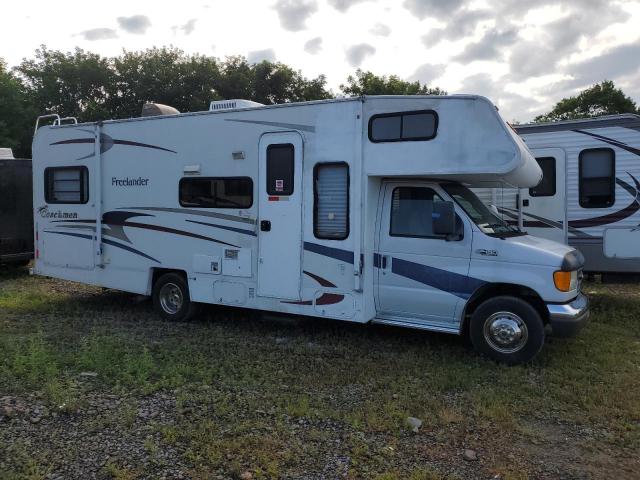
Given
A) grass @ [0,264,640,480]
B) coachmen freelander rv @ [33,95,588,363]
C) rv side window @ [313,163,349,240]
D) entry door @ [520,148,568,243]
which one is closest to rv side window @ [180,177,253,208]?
coachmen freelander rv @ [33,95,588,363]

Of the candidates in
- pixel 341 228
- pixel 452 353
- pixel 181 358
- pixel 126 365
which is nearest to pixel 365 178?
pixel 341 228

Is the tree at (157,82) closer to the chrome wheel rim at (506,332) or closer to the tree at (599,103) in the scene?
the tree at (599,103)

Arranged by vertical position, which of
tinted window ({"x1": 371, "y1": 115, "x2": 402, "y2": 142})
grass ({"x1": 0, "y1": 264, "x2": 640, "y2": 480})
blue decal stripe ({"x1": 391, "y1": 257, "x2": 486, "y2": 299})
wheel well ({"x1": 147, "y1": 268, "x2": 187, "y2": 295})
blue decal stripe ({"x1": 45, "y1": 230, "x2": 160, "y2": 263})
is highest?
tinted window ({"x1": 371, "y1": 115, "x2": 402, "y2": 142})

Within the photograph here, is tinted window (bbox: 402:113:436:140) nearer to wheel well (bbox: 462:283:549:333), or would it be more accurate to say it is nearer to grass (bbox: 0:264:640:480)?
wheel well (bbox: 462:283:549:333)

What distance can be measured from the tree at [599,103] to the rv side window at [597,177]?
23.3 metres

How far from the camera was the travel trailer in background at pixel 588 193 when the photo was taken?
27.2 feet

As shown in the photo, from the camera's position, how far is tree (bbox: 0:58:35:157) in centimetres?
2448

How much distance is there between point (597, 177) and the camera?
8586mm

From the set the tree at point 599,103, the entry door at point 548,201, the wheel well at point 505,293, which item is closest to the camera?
the wheel well at point 505,293

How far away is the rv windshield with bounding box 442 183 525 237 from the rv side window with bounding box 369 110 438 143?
669mm

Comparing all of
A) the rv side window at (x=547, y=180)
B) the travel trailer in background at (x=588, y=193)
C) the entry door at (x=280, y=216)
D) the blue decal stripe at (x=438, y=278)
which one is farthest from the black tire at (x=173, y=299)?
the rv side window at (x=547, y=180)

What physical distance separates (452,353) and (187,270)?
Result: 11.6ft

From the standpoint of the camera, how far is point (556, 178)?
28.6 ft

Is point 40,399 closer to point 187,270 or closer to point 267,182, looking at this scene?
point 187,270
